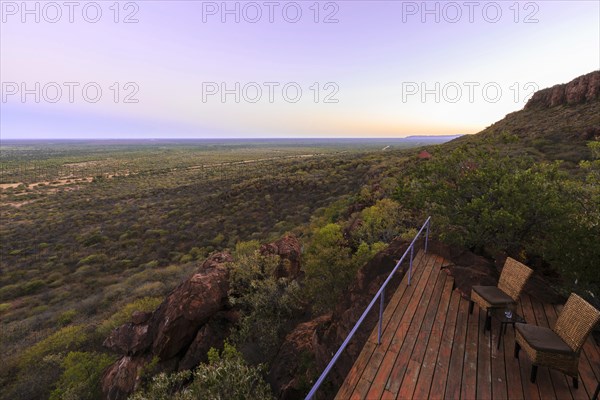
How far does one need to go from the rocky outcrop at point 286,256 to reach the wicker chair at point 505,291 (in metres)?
8.46

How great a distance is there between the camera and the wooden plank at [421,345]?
384cm

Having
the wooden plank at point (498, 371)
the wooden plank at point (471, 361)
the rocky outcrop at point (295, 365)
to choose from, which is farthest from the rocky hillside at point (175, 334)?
the wooden plank at point (498, 371)

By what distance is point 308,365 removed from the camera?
6719 mm

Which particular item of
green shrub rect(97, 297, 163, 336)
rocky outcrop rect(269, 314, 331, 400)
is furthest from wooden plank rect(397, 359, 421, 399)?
green shrub rect(97, 297, 163, 336)

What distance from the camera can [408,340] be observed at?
4.71 metres

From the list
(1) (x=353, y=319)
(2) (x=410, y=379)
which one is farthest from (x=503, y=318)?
(1) (x=353, y=319)

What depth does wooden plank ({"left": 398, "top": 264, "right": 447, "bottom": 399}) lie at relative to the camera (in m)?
3.84

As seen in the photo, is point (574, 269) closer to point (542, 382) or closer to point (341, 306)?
point (542, 382)

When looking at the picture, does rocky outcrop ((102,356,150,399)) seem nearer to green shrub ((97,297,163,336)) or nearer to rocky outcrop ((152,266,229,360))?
rocky outcrop ((152,266,229,360))

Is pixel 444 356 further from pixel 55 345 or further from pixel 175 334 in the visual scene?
pixel 55 345

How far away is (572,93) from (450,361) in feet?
191

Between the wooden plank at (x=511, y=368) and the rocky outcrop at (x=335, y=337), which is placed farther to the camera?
the rocky outcrop at (x=335, y=337)

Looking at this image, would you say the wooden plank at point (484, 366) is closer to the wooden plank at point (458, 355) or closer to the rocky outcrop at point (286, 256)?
the wooden plank at point (458, 355)

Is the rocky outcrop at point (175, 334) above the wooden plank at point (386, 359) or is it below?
below
